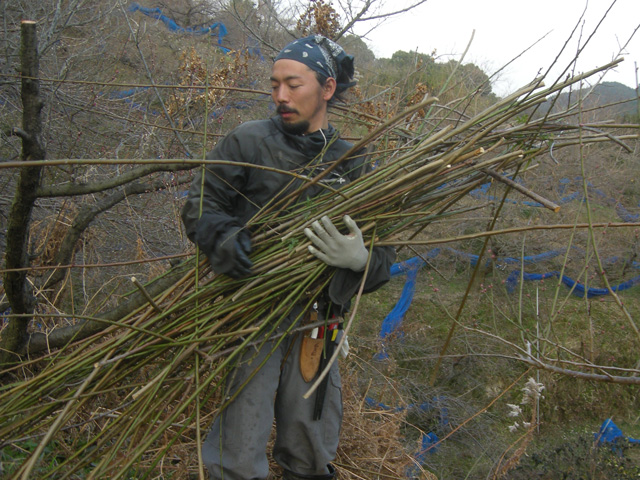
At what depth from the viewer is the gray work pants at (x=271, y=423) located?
1.62 metres

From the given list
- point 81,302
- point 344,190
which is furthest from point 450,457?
point 344,190

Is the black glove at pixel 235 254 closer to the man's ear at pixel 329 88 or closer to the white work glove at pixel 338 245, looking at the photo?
the white work glove at pixel 338 245

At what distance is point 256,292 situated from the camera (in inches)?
65.1

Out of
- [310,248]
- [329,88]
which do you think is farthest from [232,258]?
[329,88]

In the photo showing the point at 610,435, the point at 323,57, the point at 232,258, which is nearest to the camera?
the point at 232,258

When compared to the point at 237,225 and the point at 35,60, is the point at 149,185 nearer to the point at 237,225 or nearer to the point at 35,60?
the point at 35,60

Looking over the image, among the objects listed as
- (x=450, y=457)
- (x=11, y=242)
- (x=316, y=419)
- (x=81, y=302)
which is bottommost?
(x=450, y=457)

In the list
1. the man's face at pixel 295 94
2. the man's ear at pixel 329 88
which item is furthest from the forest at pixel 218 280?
the man's face at pixel 295 94

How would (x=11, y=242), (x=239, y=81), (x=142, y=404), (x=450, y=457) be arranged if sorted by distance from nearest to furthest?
(x=142, y=404), (x=11, y=242), (x=239, y=81), (x=450, y=457)

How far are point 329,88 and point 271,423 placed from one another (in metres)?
1.24

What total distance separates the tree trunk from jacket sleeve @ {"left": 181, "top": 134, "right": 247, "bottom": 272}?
1.94 ft

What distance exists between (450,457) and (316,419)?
178 inches

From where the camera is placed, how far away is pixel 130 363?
158 cm

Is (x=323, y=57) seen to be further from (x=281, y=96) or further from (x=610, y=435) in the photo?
(x=610, y=435)
